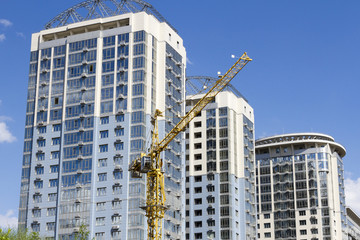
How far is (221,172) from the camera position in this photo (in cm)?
15438

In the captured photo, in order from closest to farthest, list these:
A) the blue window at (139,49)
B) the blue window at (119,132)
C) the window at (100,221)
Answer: the window at (100,221)
the blue window at (119,132)
the blue window at (139,49)

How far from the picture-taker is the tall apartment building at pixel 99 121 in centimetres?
12131

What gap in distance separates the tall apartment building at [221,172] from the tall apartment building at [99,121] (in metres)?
23.9

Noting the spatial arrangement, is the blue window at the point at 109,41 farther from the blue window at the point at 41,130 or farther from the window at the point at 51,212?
the window at the point at 51,212

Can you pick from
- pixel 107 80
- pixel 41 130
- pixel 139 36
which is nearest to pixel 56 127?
pixel 41 130

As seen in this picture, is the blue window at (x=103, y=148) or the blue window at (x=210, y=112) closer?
the blue window at (x=103, y=148)

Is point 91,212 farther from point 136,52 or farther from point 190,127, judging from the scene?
point 190,127

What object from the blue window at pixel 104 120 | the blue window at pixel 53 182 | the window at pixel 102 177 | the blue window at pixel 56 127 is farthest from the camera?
the blue window at pixel 56 127

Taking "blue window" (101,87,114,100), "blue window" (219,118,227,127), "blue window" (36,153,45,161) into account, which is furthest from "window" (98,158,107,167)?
"blue window" (219,118,227,127)

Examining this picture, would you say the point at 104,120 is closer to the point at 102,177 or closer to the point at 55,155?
the point at 102,177

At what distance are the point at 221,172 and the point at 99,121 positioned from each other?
3947cm

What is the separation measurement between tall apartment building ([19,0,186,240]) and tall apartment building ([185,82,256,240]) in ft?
78.3

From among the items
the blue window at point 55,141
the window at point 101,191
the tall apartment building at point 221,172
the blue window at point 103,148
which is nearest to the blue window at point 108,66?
the blue window at point 103,148

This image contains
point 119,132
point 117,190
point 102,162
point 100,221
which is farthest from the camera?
point 119,132
